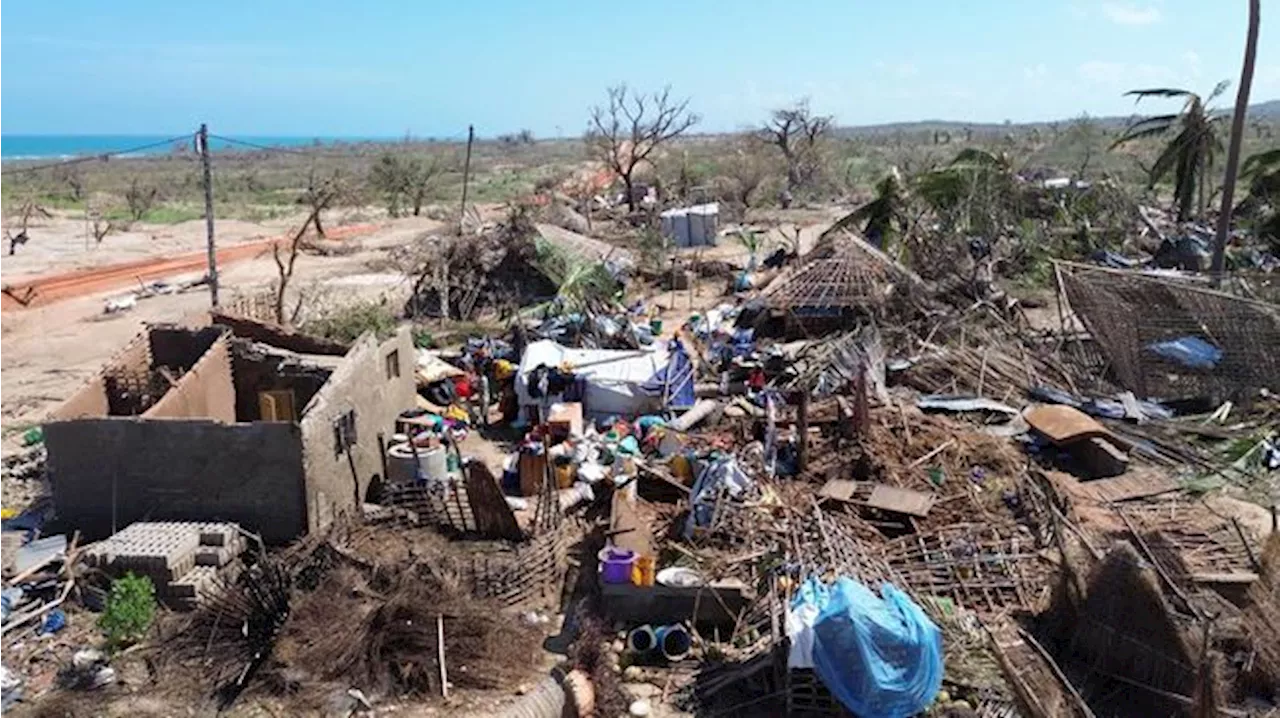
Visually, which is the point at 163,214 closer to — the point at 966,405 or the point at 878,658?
the point at 966,405

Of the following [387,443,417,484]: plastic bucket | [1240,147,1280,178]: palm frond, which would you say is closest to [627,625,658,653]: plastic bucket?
[387,443,417,484]: plastic bucket

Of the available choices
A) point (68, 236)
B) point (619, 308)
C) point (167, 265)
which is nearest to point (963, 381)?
point (619, 308)

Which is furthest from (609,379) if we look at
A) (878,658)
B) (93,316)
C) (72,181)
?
(72,181)

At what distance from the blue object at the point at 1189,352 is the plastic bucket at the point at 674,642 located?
27.6ft

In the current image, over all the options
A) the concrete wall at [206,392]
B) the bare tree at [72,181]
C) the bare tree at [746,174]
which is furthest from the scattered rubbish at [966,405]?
the bare tree at [72,181]

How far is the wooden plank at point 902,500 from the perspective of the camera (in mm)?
9203

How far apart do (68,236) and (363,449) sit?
1018 inches

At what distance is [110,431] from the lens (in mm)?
9156

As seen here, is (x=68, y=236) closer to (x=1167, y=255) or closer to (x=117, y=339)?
(x=117, y=339)

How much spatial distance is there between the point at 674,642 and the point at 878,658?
1.73 metres

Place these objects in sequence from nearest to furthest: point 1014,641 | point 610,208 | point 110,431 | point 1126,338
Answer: point 1014,641, point 110,431, point 1126,338, point 610,208

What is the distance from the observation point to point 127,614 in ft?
25.0

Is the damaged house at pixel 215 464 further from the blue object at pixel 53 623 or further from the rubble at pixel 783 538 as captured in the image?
the blue object at pixel 53 623

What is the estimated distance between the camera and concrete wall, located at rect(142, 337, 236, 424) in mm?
10234
